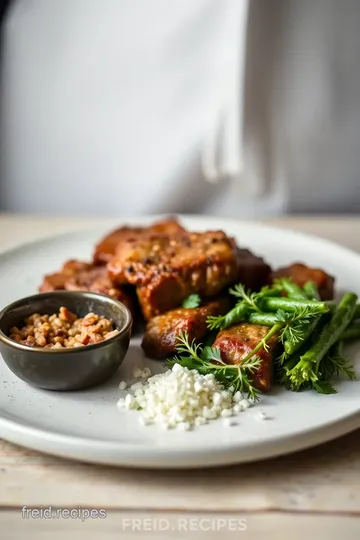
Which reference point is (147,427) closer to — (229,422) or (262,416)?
(229,422)

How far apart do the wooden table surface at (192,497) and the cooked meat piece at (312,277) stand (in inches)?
37.2

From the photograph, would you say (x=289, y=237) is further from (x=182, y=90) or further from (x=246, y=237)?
(x=182, y=90)

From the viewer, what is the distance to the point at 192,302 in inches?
121

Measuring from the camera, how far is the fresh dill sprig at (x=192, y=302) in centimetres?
305

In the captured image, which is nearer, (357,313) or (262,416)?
(262,416)

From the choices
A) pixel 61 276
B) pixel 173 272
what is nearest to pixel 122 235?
pixel 61 276

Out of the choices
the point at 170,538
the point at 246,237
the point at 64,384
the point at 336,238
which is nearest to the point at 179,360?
the point at 64,384

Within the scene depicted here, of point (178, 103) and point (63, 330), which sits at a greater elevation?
point (178, 103)

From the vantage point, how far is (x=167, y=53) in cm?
494

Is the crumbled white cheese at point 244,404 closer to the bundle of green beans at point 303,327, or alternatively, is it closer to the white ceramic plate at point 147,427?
the white ceramic plate at point 147,427

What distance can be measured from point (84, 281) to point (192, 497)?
1281mm

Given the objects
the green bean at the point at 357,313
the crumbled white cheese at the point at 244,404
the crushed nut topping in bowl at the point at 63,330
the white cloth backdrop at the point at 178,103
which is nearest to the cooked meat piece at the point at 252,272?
the green bean at the point at 357,313

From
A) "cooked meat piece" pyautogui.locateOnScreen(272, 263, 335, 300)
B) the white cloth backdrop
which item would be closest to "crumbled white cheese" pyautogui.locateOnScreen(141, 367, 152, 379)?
"cooked meat piece" pyautogui.locateOnScreen(272, 263, 335, 300)

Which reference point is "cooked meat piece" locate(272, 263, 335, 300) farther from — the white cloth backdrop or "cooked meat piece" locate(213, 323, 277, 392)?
the white cloth backdrop
